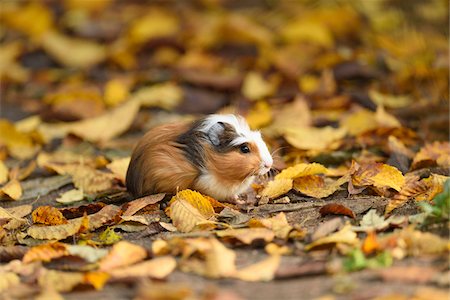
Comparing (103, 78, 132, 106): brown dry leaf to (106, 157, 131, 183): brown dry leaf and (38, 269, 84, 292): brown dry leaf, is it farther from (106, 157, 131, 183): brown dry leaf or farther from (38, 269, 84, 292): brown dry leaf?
(38, 269, 84, 292): brown dry leaf

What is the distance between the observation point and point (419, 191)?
4.45 metres

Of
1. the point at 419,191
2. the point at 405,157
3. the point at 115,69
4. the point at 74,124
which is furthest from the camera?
the point at 115,69

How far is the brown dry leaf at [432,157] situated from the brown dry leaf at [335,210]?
3.36 ft

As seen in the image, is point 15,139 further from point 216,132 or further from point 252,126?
point 216,132

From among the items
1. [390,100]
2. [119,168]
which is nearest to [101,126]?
[119,168]

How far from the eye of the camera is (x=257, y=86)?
7.45 meters

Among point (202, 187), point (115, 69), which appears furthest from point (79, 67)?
point (202, 187)

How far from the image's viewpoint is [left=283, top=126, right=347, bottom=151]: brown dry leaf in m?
5.55

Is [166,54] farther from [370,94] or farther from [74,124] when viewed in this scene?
[370,94]

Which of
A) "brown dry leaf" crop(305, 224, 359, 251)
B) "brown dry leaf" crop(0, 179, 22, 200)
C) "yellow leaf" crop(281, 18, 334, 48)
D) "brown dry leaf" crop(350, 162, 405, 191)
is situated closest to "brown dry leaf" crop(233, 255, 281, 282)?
"brown dry leaf" crop(305, 224, 359, 251)

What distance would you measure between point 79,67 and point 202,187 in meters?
4.39

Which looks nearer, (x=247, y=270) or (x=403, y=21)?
(x=247, y=270)

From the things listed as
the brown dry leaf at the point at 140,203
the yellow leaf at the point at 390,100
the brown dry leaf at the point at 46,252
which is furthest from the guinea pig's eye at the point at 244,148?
the yellow leaf at the point at 390,100

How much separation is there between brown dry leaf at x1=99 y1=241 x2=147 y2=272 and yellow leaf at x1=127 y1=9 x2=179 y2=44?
524 centimetres
